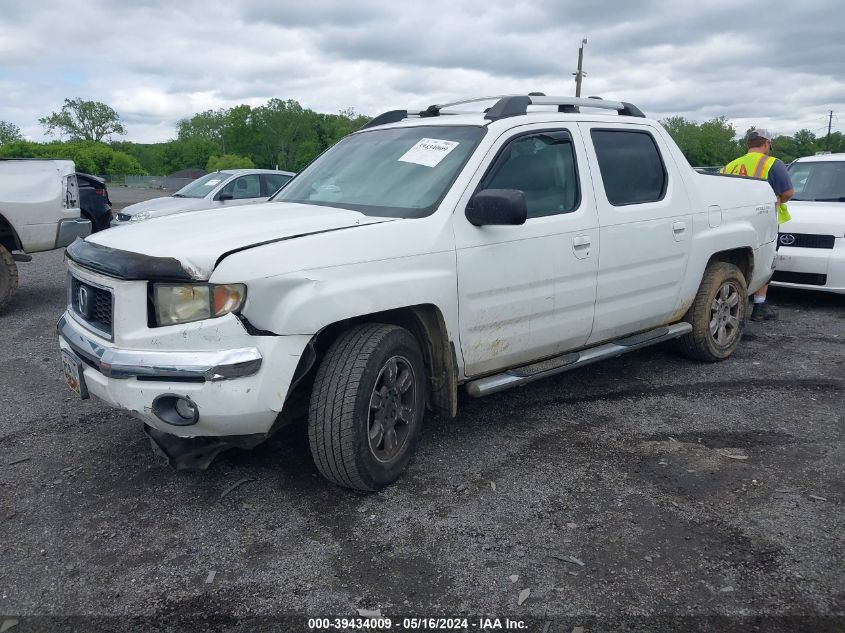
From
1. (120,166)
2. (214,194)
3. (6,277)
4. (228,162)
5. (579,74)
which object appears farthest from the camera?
(228,162)

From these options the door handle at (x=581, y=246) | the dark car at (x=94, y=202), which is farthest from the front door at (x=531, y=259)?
the dark car at (x=94, y=202)

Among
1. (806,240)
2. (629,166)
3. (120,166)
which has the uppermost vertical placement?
(120,166)

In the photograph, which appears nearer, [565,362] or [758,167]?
[565,362]

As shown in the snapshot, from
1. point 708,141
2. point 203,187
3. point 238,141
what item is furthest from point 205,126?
point 203,187

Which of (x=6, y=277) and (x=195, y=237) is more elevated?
(x=195, y=237)

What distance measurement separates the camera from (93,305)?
131 inches

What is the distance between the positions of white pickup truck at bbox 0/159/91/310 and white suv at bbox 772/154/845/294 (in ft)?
25.1

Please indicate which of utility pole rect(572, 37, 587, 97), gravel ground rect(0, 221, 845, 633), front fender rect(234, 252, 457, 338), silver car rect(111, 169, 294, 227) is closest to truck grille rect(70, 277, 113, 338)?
front fender rect(234, 252, 457, 338)

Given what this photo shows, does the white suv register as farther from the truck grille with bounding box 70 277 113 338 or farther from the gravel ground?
the truck grille with bounding box 70 277 113 338

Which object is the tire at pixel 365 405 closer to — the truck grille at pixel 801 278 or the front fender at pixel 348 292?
the front fender at pixel 348 292

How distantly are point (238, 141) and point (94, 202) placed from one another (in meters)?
99.0

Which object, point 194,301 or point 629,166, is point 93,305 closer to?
point 194,301

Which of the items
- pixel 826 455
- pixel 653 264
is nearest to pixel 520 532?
pixel 826 455

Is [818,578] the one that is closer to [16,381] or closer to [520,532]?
[520,532]
